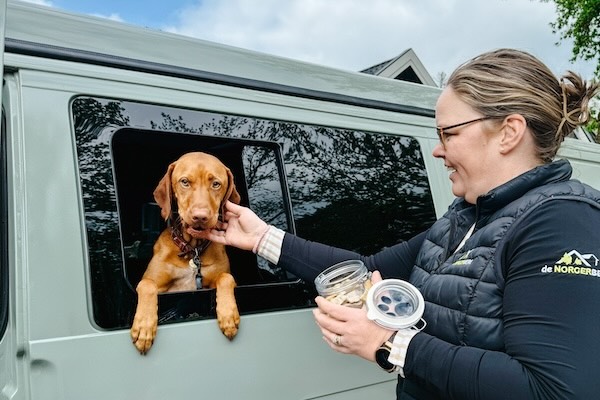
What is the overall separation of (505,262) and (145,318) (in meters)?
1.22

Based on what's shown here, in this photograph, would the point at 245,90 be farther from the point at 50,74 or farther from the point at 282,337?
the point at 282,337

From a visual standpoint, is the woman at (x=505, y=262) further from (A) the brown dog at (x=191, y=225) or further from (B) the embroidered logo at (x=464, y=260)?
(A) the brown dog at (x=191, y=225)

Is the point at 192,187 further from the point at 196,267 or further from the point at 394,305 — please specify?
the point at 394,305

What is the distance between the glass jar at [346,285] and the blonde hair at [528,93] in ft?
1.96

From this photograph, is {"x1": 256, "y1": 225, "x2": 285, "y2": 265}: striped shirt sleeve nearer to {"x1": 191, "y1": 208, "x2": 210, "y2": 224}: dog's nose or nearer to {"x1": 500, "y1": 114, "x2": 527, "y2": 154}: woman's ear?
{"x1": 191, "y1": 208, "x2": 210, "y2": 224}: dog's nose

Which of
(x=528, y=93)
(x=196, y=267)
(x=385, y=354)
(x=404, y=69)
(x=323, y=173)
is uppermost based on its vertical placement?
(x=404, y=69)

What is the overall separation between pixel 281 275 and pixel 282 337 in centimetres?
30

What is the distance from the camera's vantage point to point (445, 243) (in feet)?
5.73

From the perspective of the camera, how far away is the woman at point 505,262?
1.23m

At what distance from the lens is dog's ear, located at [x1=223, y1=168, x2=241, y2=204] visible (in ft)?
7.89

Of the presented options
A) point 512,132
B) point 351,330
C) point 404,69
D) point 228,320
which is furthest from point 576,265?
point 404,69

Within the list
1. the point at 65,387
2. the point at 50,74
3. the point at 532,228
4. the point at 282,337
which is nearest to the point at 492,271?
the point at 532,228

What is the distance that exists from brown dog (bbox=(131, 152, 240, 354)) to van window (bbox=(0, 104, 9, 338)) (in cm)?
50

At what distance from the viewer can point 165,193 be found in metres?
2.33
